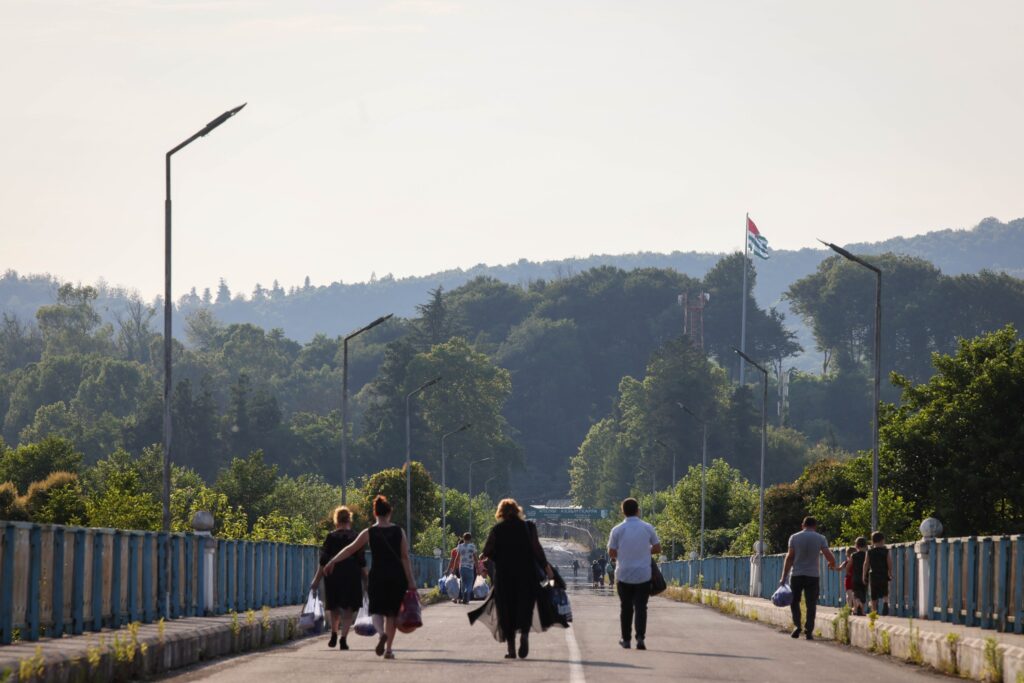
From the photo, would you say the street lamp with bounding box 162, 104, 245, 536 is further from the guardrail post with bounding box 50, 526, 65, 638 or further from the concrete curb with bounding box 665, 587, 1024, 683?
the concrete curb with bounding box 665, 587, 1024, 683

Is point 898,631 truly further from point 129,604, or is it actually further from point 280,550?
point 280,550

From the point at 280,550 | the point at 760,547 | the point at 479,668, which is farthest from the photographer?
the point at 760,547

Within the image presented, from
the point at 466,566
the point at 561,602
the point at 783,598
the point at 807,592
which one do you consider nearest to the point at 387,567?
the point at 561,602

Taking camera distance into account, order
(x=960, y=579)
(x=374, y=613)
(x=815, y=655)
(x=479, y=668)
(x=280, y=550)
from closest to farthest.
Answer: (x=479, y=668) < (x=374, y=613) < (x=815, y=655) < (x=960, y=579) < (x=280, y=550)

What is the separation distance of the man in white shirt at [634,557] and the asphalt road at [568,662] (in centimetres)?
63

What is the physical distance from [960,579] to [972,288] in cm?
17335

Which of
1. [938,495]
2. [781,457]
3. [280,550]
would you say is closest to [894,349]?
[781,457]

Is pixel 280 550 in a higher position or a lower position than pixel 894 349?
lower

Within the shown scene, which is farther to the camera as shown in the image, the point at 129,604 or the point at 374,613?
the point at 129,604

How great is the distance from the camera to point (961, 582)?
90.9 ft

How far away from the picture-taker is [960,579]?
91.1 ft

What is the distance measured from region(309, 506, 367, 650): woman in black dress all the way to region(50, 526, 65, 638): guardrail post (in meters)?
2.86

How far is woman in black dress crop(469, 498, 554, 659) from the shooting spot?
20.2 meters

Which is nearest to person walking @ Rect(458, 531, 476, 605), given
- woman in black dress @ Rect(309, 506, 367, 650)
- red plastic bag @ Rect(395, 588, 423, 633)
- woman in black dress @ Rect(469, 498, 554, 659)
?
woman in black dress @ Rect(309, 506, 367, 650)
